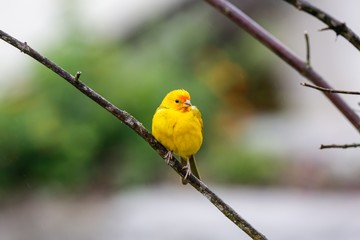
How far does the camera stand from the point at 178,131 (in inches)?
86.5

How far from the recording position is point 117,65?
8.82m

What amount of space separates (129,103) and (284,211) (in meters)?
1.99

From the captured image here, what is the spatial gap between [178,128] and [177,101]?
0.12 m

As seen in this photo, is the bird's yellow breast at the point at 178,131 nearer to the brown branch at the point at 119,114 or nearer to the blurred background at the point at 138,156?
the brown branch at the point at 119,114

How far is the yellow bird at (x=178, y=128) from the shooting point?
2.13 meters

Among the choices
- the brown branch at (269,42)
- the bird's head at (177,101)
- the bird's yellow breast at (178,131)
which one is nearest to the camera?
the brown branch at (269,42)

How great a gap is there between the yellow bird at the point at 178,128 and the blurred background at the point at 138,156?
4.47m

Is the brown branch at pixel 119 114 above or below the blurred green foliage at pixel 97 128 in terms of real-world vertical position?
below

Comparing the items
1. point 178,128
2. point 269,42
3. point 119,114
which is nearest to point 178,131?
point 178,128

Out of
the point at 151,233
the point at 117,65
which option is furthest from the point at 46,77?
the point at 151,233

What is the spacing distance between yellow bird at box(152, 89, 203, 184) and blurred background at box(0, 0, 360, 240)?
14.7 ft

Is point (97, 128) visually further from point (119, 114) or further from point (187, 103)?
point (119, 114)

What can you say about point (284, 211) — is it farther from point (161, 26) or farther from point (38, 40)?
point (161, 26)

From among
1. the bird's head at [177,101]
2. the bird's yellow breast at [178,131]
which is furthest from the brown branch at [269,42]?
the bird's yellow breast at [178,131]
